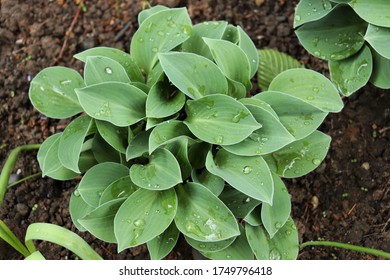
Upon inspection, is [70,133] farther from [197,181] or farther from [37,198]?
[37,198]

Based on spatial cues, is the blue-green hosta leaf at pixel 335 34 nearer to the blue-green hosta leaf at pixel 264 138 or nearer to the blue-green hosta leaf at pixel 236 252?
the blue-green hosta leaf at pixel 264 138

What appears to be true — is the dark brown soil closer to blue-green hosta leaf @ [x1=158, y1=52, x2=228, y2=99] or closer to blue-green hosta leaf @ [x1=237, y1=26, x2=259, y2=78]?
blue-green hosta leaf @ [x1=237, y1=26, x2=259, y2=78]

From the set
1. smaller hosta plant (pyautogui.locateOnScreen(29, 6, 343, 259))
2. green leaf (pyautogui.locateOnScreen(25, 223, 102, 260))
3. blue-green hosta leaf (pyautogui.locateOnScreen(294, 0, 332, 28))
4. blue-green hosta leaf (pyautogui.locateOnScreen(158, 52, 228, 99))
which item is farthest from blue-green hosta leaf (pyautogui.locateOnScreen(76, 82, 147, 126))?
blue-green hosta leaf (pyautogui.locateOnScreen(294, 0, 332, 28))

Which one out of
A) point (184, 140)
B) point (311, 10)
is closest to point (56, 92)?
point (184, 140)

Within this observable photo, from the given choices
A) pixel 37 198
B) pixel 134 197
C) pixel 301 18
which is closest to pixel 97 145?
pixel 134 197

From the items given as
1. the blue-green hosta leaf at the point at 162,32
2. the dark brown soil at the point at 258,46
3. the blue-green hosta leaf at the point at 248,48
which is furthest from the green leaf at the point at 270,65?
the blue-green hosta leaf at the point at 162,32
